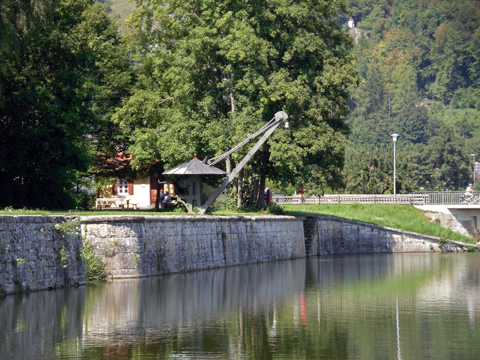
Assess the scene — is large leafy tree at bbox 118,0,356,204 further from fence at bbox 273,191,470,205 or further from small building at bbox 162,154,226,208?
fence at bbox 273,191,470,205

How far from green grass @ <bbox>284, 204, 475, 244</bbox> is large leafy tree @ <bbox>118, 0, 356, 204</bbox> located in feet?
24.1

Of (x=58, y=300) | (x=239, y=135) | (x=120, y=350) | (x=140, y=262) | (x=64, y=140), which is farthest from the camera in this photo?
(x=239, y=135)

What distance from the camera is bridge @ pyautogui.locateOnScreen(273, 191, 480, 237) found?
52.2 m

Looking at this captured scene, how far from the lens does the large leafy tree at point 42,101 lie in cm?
3234

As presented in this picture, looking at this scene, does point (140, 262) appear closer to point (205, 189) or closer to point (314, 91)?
point (314, 91)

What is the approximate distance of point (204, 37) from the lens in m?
38.6

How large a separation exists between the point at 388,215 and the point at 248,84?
1689 centimetres

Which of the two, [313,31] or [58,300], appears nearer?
[58,300]

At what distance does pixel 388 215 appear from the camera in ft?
170

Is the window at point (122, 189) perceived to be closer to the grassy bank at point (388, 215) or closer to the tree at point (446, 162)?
the grassy bank at point (388, 215)

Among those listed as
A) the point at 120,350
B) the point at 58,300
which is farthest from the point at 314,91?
the point at 120,350

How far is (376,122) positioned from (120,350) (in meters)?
161

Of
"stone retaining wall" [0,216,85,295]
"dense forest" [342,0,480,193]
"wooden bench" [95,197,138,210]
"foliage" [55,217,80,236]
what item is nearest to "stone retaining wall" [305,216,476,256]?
"wooden bench" [95,197,138,210]

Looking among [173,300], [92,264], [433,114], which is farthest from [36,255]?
[433,114]
